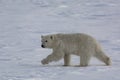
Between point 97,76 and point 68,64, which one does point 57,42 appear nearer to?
point 68,64

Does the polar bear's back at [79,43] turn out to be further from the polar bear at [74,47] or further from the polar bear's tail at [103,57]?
the polar bear's tail at [103,57]

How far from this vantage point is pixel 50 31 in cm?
1708

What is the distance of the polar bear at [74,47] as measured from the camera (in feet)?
32.2

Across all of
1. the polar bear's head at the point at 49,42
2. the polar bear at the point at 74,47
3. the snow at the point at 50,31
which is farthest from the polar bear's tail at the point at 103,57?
the polar bear's head at the point at 49,42

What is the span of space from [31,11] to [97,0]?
14.4 ft

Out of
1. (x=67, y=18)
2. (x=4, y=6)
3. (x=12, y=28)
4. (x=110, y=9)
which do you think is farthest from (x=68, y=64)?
(x=4, y=6)

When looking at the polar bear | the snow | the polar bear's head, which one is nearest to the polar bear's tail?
the polar bear

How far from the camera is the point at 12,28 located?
18250 millimetres

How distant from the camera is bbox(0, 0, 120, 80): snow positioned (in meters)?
8.91

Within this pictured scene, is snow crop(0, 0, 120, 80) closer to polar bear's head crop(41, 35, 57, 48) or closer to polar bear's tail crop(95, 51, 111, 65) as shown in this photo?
polar bear's tail crop(95, 51, 111, 65)

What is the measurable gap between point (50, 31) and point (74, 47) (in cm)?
716

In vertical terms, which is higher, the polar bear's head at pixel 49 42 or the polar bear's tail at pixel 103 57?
the polar bear's head at pixel 49 42

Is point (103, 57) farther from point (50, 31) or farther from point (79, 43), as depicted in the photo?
point (50, 31)

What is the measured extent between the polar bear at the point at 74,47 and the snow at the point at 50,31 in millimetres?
194
